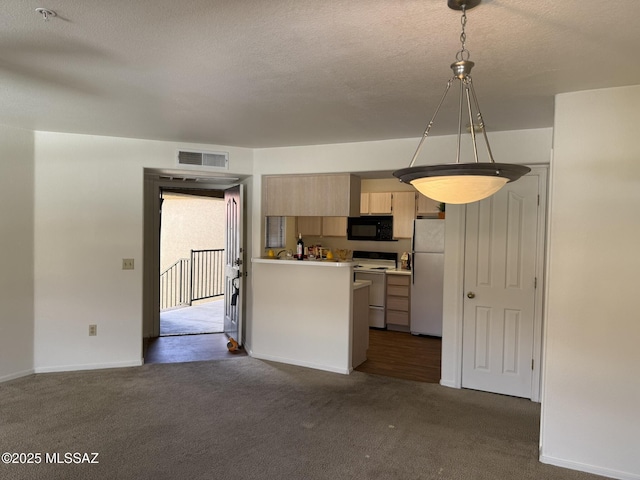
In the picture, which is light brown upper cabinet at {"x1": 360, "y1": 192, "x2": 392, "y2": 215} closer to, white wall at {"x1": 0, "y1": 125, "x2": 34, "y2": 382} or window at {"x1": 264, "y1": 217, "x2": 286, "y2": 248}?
window at {"x1": 264, "y1": 217, "x2": 286, "y2": 248}

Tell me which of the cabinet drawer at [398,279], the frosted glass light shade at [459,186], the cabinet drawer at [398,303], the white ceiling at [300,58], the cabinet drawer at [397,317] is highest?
the white ceiling at [300,58]

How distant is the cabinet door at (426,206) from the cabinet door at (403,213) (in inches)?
3.9

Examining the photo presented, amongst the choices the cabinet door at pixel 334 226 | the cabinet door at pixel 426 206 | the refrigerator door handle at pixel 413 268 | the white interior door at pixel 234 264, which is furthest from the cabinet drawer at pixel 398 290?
the white interior door at pixel 234 264

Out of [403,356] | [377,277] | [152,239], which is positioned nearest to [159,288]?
[152,239]

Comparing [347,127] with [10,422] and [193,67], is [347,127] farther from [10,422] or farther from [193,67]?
[10,422]

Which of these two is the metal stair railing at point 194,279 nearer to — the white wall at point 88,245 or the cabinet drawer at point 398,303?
the cabinet drawer at point 398,303

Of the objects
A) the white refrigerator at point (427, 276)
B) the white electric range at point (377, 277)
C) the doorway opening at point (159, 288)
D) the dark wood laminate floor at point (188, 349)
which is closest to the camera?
the dark wood laminate floor at point (188, 349)

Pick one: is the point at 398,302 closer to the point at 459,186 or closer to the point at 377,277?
the point at 377,277

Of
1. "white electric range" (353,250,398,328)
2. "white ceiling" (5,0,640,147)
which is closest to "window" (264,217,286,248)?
"white electric range" (353,250,398,328)

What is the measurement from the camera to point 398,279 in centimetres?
607

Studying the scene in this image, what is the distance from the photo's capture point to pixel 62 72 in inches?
96.4

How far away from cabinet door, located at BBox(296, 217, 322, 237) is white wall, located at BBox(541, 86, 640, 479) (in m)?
4.50

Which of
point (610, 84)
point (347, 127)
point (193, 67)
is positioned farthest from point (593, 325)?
point (193, 67)

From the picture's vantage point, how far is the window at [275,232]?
485 centimetres
